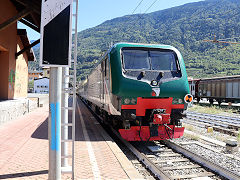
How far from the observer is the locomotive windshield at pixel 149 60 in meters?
7.41

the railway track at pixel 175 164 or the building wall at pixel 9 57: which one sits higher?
the building wall at pixel 9 57

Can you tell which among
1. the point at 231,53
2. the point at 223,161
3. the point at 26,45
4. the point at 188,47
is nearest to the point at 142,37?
the point at 188,47

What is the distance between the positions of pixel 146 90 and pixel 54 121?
12.9 feet

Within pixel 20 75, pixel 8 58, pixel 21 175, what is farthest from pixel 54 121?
pixel 20 75

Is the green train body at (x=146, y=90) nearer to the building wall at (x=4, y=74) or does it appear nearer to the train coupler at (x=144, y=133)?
the train coupler at (x=144, y=133)

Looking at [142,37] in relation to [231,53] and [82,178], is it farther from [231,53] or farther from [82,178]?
[82,178]

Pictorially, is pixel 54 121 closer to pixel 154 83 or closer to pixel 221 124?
pixel 154 83

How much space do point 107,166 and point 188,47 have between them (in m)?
121

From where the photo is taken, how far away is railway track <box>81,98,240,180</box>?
485cm

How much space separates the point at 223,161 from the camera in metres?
5.87

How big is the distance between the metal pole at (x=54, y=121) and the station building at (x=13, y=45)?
8.51m

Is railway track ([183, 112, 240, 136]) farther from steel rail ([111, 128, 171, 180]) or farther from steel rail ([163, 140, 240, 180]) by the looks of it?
steel rail ([111, 128, 171, 180])

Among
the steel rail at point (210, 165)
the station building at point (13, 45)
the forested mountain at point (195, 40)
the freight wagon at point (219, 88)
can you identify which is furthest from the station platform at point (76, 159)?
the forested mountain at point (195, 40)

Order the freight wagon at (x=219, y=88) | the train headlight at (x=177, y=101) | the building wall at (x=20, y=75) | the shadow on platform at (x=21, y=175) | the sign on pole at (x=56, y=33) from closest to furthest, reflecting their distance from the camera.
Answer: the sign on pole at (x=56, y=33) < the shadow on platform at (x=21, y=175) < the train headlight at (x=177, y=101) < the building wall at (x=20, y=75) < the freight wagon at (x=219, y=88)
